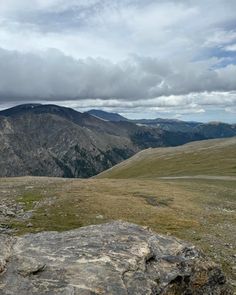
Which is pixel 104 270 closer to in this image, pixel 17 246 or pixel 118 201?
Answer: pixel 17 246

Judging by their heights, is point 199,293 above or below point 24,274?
below

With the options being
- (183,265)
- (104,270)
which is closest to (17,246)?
(104,270)

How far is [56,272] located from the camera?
1803cm

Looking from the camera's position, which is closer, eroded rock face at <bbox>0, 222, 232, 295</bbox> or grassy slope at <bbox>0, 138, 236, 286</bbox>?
eroded rock face at <bbox>0, 222, 232, 295</bbox>

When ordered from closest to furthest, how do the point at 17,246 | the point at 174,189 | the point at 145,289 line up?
the point at 145,289 < the point at 17,246 < the point at 174,189

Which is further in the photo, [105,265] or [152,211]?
[152,211]

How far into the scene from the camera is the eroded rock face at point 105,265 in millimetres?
17531

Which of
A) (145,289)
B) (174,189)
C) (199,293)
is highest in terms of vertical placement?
(145,289)

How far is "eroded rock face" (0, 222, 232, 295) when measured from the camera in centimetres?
1753

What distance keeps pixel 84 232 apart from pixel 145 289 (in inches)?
214

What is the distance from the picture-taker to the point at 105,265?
61.7 feet

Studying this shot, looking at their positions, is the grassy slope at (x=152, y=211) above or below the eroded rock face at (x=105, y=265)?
below

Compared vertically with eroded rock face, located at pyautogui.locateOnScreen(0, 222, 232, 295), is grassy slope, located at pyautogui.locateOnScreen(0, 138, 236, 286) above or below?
below

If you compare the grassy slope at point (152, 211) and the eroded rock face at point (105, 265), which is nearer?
the eroded rock face at point (105, 265)
